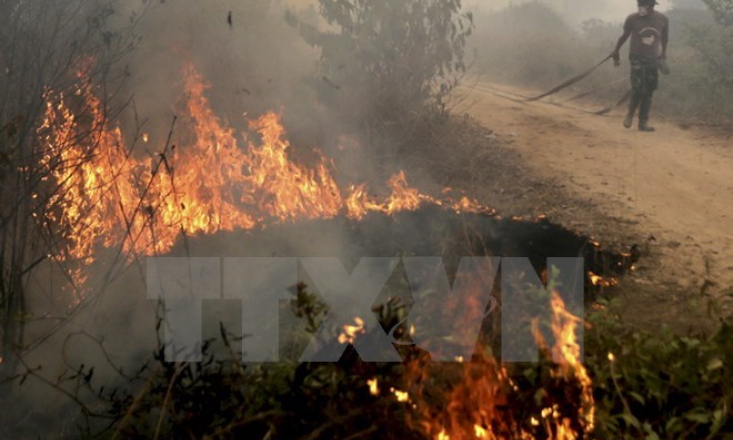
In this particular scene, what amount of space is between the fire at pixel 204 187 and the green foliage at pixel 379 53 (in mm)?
1363

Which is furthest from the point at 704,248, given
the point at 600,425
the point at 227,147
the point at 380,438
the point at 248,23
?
the point at 248,23

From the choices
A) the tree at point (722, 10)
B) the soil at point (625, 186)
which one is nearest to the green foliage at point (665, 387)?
the soil at point (625, 186)

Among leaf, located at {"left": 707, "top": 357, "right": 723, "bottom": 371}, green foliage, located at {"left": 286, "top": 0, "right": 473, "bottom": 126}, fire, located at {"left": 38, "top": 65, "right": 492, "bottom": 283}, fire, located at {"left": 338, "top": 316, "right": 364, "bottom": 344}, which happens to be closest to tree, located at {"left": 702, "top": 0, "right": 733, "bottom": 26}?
green foliage, located at {"left": 286, "top": 0, "right": 473, "bottom": 126}

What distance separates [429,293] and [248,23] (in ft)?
18.2

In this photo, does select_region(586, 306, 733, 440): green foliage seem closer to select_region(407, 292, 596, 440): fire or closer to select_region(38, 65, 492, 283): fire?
select_region(407, 292, 596, 440): fire

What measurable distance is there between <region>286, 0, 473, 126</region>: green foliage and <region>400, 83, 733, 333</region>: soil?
952mm

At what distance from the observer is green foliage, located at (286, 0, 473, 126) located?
8.65 m

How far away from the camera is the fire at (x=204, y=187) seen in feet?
19.8

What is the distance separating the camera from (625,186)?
25.8 feet

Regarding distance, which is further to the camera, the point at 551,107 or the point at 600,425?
the point at 551,107

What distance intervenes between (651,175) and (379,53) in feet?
14.8

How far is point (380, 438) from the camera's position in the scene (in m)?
2.84

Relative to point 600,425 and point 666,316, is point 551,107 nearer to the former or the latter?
point 666,316

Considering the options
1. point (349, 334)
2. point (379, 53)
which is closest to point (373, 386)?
point (349, 334)
